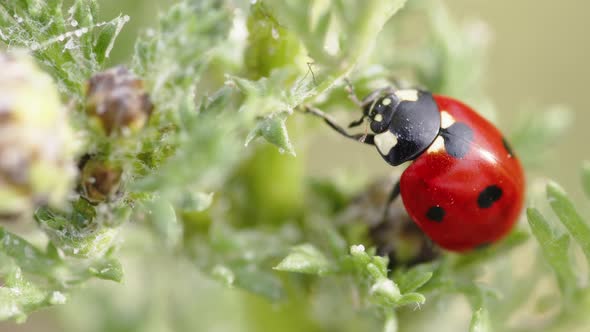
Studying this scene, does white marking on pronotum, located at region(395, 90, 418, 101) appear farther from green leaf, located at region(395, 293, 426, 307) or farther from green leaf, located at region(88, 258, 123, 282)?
green leaf, located at region(88, 258, 123, 282)

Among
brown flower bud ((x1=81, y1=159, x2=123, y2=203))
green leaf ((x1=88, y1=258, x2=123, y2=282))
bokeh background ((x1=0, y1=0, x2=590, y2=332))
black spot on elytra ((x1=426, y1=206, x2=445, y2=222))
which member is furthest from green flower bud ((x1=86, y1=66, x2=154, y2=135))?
bokeh background ((x1=0, y1=0, x2=590, y2=332))

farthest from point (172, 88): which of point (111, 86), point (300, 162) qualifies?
point (300, 162)

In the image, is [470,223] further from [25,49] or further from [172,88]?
[25,49]

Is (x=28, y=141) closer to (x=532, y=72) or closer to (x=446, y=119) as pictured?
(x=446, y=119)

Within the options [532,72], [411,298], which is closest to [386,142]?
[411,298]

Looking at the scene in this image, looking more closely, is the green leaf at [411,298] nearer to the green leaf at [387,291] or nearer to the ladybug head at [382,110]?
the green leaf at [387,291]
